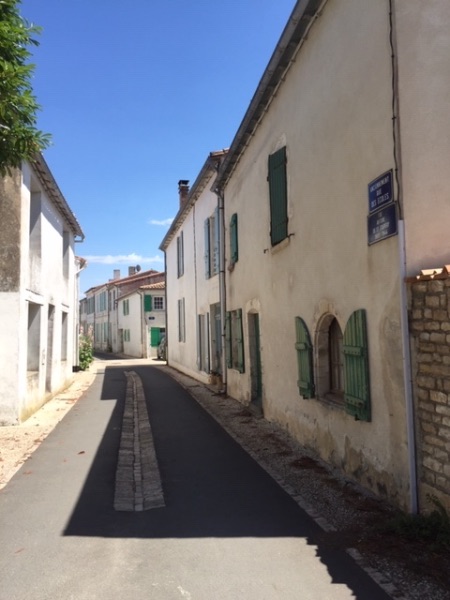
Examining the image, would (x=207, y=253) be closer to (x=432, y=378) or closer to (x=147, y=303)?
(x=432, y=378)

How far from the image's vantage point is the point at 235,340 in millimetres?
11648

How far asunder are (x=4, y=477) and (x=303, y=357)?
392cm

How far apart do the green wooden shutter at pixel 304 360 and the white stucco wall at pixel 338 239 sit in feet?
0.47

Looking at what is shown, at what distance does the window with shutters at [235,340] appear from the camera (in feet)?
35.6

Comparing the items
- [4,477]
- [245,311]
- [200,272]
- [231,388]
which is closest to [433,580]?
[4,477]

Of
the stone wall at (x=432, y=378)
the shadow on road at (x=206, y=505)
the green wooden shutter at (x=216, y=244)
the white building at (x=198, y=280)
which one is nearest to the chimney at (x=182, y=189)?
the white building at (x=198, y=280)

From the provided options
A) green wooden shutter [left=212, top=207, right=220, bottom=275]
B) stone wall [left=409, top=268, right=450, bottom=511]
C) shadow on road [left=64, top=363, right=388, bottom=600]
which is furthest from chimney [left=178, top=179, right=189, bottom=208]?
stone wall [left=409, top=268, right=450, bottom=511]

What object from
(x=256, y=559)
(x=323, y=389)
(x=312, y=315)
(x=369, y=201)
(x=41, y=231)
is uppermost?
(x=41, y=231)

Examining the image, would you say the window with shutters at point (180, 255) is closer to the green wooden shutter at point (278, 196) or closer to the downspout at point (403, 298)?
the green wooden shutter at point (278, 196)

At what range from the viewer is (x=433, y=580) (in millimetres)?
3244

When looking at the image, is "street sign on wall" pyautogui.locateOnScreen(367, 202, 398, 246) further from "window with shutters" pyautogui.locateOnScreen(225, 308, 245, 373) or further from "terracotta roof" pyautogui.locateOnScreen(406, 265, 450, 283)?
"window with shutters" pyautogui.locateOnScreen(225, 308, 245, 373)

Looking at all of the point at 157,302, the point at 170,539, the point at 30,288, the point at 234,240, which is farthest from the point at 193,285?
the point at 157,302

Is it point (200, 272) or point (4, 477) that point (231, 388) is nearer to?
point (200, 272)

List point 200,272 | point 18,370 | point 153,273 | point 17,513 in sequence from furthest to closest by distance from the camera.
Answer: point 153,273
point 200,272
point 18,370
point 17,513
